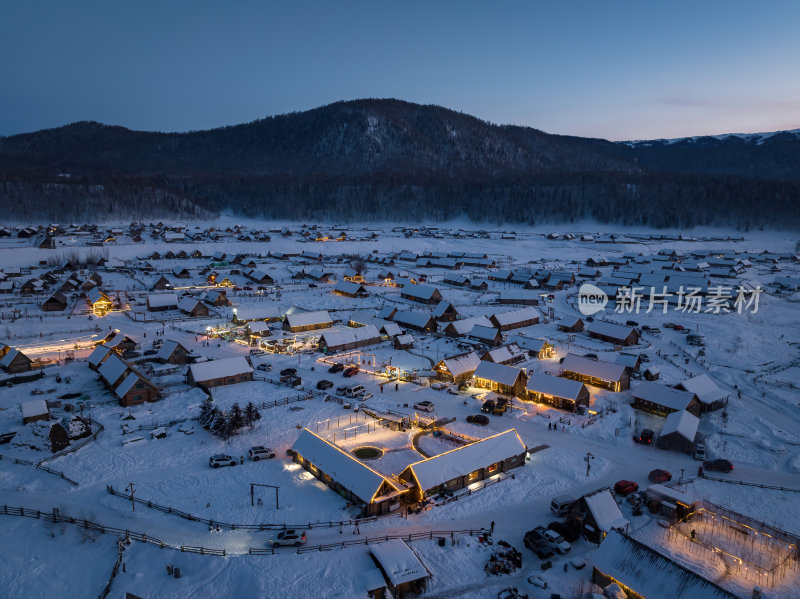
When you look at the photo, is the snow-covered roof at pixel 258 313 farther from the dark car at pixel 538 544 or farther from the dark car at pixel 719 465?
the dark car at pixel 719 465

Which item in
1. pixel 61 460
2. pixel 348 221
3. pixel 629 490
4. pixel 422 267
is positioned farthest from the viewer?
pixel 348 221

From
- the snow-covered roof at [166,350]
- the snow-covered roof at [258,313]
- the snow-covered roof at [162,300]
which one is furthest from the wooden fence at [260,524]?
the snow-covered roof at [162,300]

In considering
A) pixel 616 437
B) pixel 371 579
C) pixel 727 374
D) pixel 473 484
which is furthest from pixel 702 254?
pixel 371 579

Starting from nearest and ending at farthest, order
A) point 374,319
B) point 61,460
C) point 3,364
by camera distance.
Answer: point 61,460 → point 3,364 → point 374,319

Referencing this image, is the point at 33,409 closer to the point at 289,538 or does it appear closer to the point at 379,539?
the point at 289,538

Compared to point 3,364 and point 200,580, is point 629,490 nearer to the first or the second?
point 200,580

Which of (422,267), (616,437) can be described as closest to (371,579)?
(616,437)

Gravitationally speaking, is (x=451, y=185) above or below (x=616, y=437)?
above

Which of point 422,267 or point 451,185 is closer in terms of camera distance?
point 422,267
